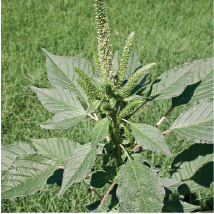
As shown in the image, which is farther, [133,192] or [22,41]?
[22,41]

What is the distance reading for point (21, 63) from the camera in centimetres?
332

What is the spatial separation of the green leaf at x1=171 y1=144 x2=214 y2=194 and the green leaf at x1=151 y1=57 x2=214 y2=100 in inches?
16.6

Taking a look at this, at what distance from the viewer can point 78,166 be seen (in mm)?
847

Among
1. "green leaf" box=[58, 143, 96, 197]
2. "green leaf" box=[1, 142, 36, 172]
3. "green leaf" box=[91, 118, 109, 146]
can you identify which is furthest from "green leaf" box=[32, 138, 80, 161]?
"green leaf" box=[91, 118, 109, 146]

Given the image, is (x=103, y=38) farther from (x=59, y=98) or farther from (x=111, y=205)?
(x=111, y=205)

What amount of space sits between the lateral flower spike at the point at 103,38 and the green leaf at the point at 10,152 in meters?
0.65

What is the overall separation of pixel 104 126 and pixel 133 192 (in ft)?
0.76

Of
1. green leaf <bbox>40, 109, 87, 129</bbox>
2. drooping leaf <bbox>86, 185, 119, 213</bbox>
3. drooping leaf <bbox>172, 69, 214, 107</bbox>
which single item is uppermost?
drooping leaf <bbox>172, 69, 214, 107</bbox>

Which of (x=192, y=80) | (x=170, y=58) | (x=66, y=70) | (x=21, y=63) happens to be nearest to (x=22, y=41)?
(x=21, y=63)

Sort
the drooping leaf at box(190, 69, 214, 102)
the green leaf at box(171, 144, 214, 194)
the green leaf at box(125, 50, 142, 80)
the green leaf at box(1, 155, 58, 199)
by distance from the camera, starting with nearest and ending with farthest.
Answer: the green leaf at box(1, 155, 58, 199), the drooping leaf at box(190, 69, 214, 102), the green leaf at box(125, 50, 142, 80), the green leaf at box(171, 144, 214, 194)

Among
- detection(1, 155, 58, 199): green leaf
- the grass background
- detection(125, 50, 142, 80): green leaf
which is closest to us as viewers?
detection(1, 155, 58, 199): green leaf

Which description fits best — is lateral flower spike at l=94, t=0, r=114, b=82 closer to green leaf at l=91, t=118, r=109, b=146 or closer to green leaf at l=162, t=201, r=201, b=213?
green leaf at l=91, t=118, r=109, b=146

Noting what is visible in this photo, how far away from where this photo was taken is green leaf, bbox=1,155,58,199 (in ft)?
2.96

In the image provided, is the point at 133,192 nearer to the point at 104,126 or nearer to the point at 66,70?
the point at 104,126
